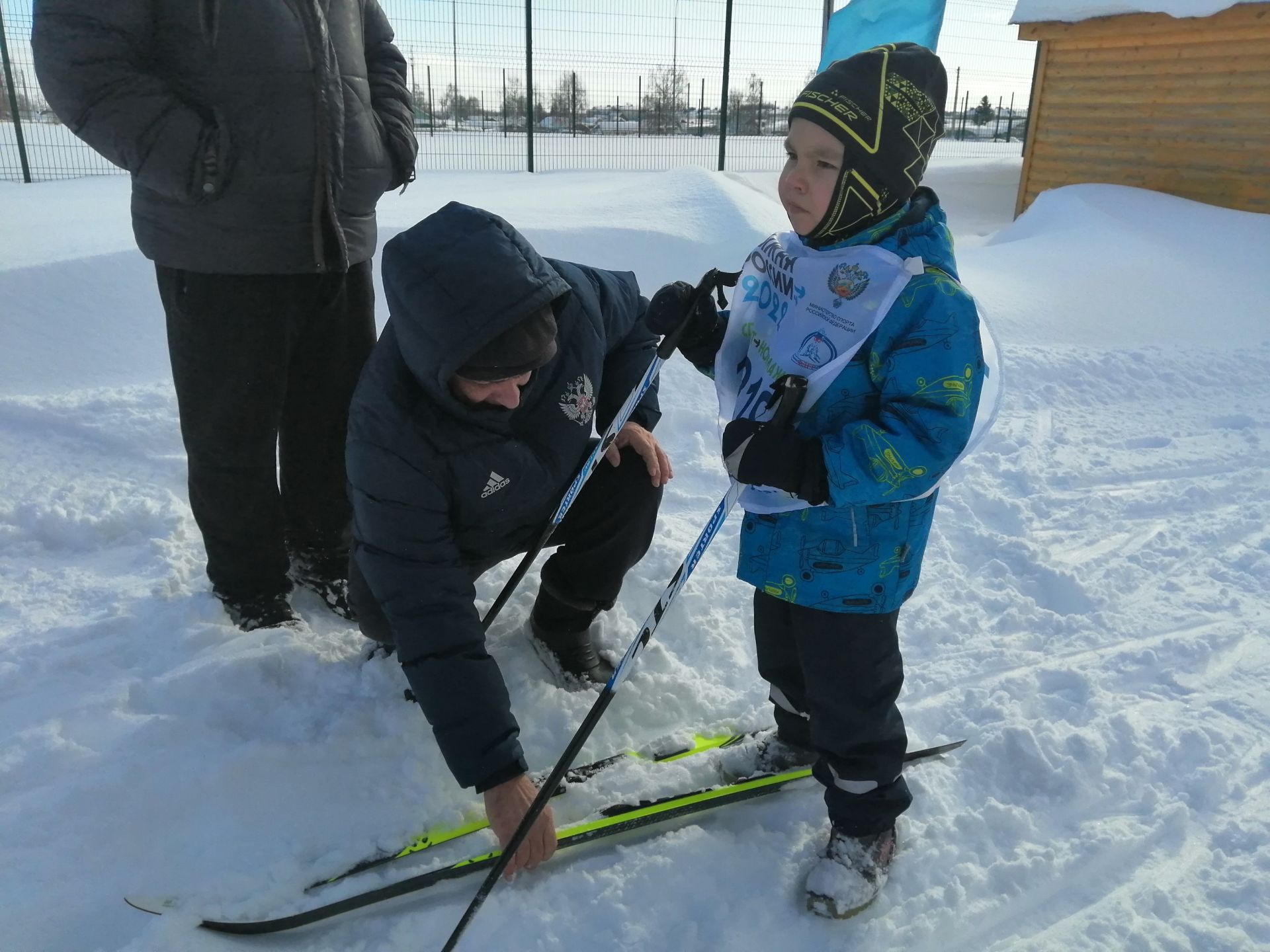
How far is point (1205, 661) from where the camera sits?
2672mm

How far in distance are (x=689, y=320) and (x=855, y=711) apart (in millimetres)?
916

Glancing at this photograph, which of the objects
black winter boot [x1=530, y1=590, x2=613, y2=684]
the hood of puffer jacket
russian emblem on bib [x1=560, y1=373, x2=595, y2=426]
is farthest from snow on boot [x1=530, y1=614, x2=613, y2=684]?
the hood of puffer jacket

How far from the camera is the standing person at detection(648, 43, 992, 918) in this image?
62.7 inches

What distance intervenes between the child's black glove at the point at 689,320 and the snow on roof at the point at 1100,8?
345 inches

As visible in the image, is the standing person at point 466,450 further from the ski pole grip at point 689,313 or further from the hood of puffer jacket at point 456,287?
the ski pole grip at point 689,313

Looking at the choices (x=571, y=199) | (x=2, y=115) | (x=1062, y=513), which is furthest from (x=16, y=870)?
(x=2, y=115)

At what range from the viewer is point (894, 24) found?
184cm

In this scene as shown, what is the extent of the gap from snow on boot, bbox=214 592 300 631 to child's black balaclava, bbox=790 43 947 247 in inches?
74.7

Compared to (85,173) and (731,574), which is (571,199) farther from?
(85,173)

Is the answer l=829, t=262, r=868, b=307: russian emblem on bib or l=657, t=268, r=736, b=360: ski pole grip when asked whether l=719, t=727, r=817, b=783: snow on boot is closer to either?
l=657, t=268, r=736, b=360: ski pole grip

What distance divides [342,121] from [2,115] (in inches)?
337

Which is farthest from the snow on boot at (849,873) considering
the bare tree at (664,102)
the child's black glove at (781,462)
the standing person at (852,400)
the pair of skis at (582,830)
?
the bare tree at (664,102)

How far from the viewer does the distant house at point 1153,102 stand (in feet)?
26.9

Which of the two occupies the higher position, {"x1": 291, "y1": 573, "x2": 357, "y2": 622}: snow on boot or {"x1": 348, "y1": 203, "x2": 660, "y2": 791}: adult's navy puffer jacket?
{"x1": 348, "y1": 203, "x2": 660, "y2": 791}: adult's navy puffer jacket
